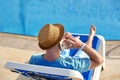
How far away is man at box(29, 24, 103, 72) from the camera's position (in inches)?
132

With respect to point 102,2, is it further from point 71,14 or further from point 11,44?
point 11,44

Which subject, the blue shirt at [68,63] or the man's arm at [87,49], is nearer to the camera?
the man's arm at [87,49]

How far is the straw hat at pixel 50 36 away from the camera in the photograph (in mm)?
3341

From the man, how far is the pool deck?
60.6 inches

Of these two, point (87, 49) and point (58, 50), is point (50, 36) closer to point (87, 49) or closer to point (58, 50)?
point (58, 50)

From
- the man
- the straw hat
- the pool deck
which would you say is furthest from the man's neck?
the pool deck

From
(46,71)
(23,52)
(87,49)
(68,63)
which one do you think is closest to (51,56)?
(68,63)

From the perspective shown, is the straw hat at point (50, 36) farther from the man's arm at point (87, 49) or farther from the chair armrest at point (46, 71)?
the chair armrest at point (46, 71)

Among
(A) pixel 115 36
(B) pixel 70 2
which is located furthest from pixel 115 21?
(B) pixel 70 2

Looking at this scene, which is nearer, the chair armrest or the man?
the chair armrest

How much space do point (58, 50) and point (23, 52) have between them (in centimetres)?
300

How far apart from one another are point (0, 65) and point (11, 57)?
40cm

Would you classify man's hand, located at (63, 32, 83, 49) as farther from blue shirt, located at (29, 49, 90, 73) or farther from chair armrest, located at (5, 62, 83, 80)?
chair armrest, located at (5, 62, 83, 80)

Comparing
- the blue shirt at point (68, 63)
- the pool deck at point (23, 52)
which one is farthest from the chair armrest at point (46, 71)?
the pool deck at point (23, 52)
